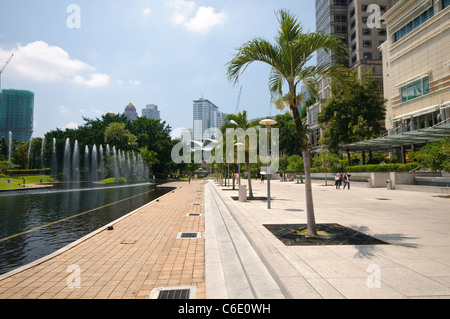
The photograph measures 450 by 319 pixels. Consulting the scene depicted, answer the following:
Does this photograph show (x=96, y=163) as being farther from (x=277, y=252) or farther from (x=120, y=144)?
(x=277, y=252)

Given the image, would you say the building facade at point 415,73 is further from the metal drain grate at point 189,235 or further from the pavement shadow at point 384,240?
the metal drain grate at point 189,235

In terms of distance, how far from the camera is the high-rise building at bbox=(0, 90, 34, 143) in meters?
96.2

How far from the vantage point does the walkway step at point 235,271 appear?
3.79 m

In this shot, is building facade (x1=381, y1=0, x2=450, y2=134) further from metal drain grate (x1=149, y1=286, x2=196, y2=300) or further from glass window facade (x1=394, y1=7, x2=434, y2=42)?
metal drain grate (x1=149, y1=286, x2=196, y2=300)

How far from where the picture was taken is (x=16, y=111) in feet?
339

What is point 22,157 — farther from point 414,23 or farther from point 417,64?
point 414,23

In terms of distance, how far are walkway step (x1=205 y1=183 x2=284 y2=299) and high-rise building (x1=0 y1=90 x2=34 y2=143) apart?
4606 inches

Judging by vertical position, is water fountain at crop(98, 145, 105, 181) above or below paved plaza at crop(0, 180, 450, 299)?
above

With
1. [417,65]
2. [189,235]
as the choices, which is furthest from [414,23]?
[189,235]

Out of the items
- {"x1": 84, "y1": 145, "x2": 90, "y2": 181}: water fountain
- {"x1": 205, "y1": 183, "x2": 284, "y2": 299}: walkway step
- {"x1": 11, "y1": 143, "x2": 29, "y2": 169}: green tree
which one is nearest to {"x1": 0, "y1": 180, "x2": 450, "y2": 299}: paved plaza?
{"x1": 205, "y1": 183, "x2": 284, "y2": 299}: walkway step

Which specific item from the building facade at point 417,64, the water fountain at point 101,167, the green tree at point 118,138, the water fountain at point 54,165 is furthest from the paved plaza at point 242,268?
the water fountain at point 54,165

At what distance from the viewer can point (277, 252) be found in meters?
5.39

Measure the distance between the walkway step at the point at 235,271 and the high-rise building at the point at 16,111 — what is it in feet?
384
